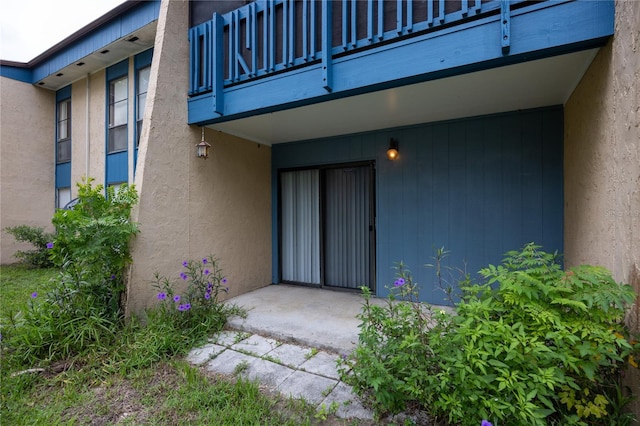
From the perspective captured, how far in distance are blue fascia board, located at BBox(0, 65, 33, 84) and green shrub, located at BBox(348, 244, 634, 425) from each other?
10444 mm

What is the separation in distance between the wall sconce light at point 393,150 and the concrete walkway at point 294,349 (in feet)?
6.96

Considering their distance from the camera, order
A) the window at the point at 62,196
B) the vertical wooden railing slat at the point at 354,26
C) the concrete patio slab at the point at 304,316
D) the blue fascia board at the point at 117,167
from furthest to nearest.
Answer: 1. the window at the point at 62,196
2. the blue fascia board at the point at 117,167
3. the concrete patio slab at the point at 304,316
4. the vertical wooden railing slat at the point at 354,26

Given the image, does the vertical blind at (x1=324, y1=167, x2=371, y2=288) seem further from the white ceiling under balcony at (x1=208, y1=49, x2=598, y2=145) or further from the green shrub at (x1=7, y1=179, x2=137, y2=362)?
the green shrub at (x1=7, y1=179, x2=137, y2=362)

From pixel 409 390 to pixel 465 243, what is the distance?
257 cm

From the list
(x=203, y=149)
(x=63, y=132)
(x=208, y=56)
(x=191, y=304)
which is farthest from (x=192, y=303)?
(x=63, y=132)

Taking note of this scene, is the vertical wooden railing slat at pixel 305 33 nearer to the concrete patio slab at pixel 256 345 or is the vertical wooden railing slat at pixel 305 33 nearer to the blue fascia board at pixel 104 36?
the concrete patio slab at pixel 256 345

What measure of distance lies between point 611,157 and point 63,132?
34.7 ft

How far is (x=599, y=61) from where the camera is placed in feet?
7.49

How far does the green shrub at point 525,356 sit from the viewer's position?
1.47 meters

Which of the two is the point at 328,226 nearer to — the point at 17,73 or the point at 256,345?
the point at 256,345

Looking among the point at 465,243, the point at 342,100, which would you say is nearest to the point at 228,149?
the point at 342,100

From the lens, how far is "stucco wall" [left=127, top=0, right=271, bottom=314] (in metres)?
3.44

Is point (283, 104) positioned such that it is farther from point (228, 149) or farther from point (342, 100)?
point (228, 149)


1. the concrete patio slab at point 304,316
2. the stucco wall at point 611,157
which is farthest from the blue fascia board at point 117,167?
the stucco wall at point 611,157
